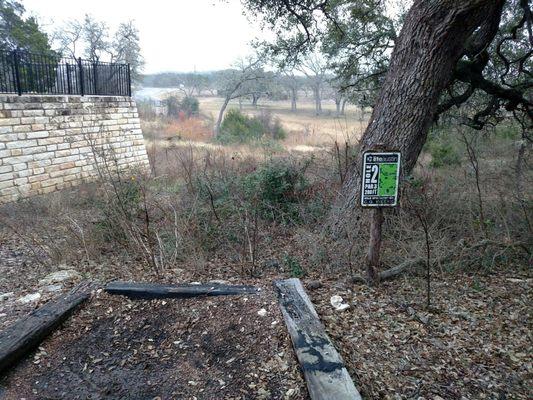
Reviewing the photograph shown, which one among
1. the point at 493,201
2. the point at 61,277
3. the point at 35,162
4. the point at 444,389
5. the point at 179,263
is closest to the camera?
the point at 444,389

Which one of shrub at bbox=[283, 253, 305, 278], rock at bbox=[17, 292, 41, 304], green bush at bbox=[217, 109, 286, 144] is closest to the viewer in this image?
rock at bbox=[17, 292, 41, 304]

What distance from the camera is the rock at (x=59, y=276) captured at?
4.23 m

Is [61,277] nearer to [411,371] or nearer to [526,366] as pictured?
[411,371]

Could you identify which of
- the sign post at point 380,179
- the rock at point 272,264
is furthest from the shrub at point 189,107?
the sign post at point 380,179

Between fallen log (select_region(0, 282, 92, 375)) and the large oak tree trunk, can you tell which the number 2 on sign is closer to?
the large oak tree trunk

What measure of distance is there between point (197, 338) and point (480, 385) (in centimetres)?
196

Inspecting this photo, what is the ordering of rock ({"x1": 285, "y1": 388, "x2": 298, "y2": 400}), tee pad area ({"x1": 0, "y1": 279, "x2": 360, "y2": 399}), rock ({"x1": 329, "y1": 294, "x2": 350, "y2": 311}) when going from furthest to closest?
rock ({"x1": 329, "y1": 294, "x2": 350, "y2": 311}) → tee pad area ({"x1": 0, "y1": 279, "x2": 360, "y2": 399}) → rock ({"x1": 285, "y1": 388, "x2": 298, "y2": 400})

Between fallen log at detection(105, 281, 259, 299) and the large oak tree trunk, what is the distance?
7.18ft

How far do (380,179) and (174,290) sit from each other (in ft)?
6.77

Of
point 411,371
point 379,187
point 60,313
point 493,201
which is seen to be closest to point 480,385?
point 411,371

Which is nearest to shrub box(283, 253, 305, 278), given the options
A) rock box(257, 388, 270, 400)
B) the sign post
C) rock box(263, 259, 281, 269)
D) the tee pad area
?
rock box(263, 259, 281, 269)

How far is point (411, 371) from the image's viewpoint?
2590 mm

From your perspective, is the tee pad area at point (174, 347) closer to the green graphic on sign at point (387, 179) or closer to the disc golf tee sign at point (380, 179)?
the disc golf tee sign at point (380, 179)

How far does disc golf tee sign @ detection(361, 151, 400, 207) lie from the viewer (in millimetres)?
3197
